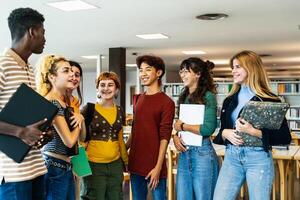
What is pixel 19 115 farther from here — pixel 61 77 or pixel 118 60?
pixel 118 60

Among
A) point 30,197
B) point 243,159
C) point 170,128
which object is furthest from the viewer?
point 170,128

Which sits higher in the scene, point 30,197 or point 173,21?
point 173,21

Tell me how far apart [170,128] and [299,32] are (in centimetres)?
504

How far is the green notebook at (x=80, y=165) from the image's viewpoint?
2.39 meters

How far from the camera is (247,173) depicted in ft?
7.54

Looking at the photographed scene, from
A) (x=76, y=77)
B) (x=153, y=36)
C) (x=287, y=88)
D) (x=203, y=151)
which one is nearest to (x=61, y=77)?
(x=76, y=77)

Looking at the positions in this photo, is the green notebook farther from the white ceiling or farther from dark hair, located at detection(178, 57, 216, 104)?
the white ceiling

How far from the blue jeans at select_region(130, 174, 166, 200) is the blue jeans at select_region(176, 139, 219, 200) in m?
0.14

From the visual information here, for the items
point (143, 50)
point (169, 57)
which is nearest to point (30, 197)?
point (143, 50)

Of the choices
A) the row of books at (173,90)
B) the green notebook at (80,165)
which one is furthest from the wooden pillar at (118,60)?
the green notebook at (80,165)

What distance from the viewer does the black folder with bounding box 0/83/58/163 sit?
64.3 inches

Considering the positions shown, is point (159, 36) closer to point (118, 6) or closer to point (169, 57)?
point (118, 6)

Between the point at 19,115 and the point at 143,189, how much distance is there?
1189 mm

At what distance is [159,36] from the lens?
721 cm
